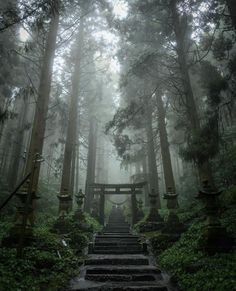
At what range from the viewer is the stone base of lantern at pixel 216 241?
7027 millimetres

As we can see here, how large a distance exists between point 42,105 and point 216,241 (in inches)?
338

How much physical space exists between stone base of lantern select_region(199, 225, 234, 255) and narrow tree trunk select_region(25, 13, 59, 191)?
6630 mm

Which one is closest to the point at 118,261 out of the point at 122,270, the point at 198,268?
the point at 122,270

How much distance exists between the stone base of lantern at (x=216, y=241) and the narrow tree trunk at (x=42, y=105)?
6.63 meters

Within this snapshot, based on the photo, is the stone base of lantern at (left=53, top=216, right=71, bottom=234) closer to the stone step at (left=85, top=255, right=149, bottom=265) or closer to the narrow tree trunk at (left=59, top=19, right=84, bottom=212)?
the narrow tree trunk at (left=59, top=19, right=84, bottom=212)

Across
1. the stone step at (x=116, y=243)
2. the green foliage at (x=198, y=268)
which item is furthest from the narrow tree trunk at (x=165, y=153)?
the green foliage at (x=198, y=268)

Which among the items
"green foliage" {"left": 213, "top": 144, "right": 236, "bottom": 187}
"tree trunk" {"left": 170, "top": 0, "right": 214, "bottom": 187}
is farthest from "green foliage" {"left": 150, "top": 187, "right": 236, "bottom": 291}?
"tree trunk" {"left": 170, "top": 0, "right": 214, "bottom": 187}

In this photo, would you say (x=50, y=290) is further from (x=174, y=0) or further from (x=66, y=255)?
(x=174, y=0)

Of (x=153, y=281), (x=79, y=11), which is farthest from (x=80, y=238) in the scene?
(x=79, y=11)

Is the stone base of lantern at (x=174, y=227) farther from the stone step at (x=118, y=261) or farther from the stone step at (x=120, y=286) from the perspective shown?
the stone step at (x=120, y=286)

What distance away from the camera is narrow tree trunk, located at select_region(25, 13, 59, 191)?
1068cm

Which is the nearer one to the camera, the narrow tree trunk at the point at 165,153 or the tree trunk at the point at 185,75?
the tree trunk at the point at 185,75

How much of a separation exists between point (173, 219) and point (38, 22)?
9.15m

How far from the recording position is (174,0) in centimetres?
1194
